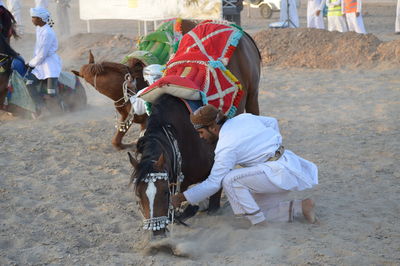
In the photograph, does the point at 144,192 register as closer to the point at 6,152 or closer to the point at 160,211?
the point at 160,211

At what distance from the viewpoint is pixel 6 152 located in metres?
7.57

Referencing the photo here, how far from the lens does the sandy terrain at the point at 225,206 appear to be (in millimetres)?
4473

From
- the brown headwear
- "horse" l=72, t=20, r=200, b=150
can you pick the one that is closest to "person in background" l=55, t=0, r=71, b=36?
"horse" l=72, t=20, r=200, b=150

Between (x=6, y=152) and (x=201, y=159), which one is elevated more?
(x=201, y=159)

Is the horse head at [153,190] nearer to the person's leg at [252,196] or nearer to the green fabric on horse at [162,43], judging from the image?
the person's leg at [252,196]

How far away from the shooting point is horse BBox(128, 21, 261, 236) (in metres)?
4.35

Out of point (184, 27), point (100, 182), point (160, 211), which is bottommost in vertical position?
point (100, 182)

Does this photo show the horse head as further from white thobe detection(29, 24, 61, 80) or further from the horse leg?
white thobe detection(29, 24, 61, 80)

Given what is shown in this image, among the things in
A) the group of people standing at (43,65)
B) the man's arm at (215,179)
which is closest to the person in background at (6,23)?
the group of people standing at (43,65)

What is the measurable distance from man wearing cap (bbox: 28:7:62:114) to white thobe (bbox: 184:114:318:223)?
5.07 m

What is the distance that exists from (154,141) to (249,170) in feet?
2.77

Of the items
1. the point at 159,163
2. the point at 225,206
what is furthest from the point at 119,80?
the point at 159,163

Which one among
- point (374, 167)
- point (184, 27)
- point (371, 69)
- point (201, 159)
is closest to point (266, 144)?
point (201, 159)

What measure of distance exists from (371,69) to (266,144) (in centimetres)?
783
